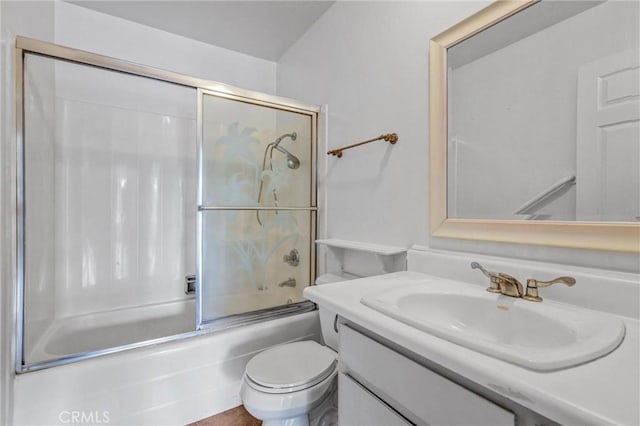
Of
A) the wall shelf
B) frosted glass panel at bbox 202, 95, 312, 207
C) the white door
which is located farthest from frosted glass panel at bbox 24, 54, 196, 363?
the white door

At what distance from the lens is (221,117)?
1.71m

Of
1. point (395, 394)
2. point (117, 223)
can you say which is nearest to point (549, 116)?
point (395, 394)

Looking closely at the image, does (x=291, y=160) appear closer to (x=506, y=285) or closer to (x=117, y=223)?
(x=117, y=223)

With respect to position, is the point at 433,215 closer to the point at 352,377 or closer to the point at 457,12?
the point at 352,377

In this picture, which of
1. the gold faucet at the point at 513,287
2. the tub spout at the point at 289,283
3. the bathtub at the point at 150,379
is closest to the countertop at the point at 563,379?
the gold faucet at the point at 513,287

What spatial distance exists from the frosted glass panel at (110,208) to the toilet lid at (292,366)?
2.59ft

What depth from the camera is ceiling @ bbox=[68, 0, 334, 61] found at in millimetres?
1912

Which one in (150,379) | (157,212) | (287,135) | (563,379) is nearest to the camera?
(563,379)

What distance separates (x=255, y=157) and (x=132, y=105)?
1.09 m

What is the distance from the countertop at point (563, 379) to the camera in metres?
0.40

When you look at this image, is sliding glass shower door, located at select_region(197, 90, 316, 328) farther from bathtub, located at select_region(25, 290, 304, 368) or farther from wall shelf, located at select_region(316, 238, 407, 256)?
wall shelf, located at select_region(316, 238, 407, 256)

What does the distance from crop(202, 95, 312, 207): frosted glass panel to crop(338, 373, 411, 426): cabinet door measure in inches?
47.6

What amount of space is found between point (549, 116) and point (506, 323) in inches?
26.0

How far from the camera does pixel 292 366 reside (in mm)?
1275
